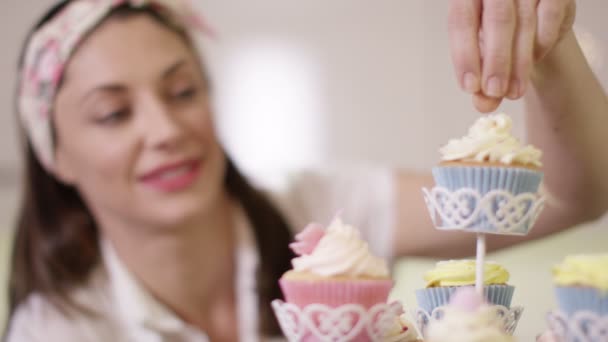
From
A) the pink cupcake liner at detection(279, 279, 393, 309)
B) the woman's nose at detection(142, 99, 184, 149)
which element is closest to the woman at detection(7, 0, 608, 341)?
the woman's nose at detection(142, 99, 184, 149)

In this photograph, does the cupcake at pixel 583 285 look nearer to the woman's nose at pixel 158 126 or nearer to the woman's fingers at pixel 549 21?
the woman's fingers at pixel 549 21

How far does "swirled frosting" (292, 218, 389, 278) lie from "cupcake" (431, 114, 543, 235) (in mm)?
66

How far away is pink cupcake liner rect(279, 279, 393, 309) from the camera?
452 millimetres

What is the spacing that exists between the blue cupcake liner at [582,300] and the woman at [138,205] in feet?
2.05

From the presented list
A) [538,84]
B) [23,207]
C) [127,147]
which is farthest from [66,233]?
[538,84]

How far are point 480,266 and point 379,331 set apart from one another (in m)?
0.10

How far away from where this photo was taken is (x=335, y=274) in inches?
18.3

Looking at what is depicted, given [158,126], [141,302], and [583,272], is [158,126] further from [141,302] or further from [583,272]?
[583,272]

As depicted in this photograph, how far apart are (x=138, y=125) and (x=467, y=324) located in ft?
3.15

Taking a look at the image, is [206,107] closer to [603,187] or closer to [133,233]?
[133,233]

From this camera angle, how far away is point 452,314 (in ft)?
1.31

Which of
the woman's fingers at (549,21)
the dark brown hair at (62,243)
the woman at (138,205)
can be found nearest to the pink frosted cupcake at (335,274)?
the woman's fingers at (549,21)

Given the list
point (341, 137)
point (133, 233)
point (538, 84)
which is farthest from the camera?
point (341, 137)

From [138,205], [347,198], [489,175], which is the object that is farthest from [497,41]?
[347,198]
